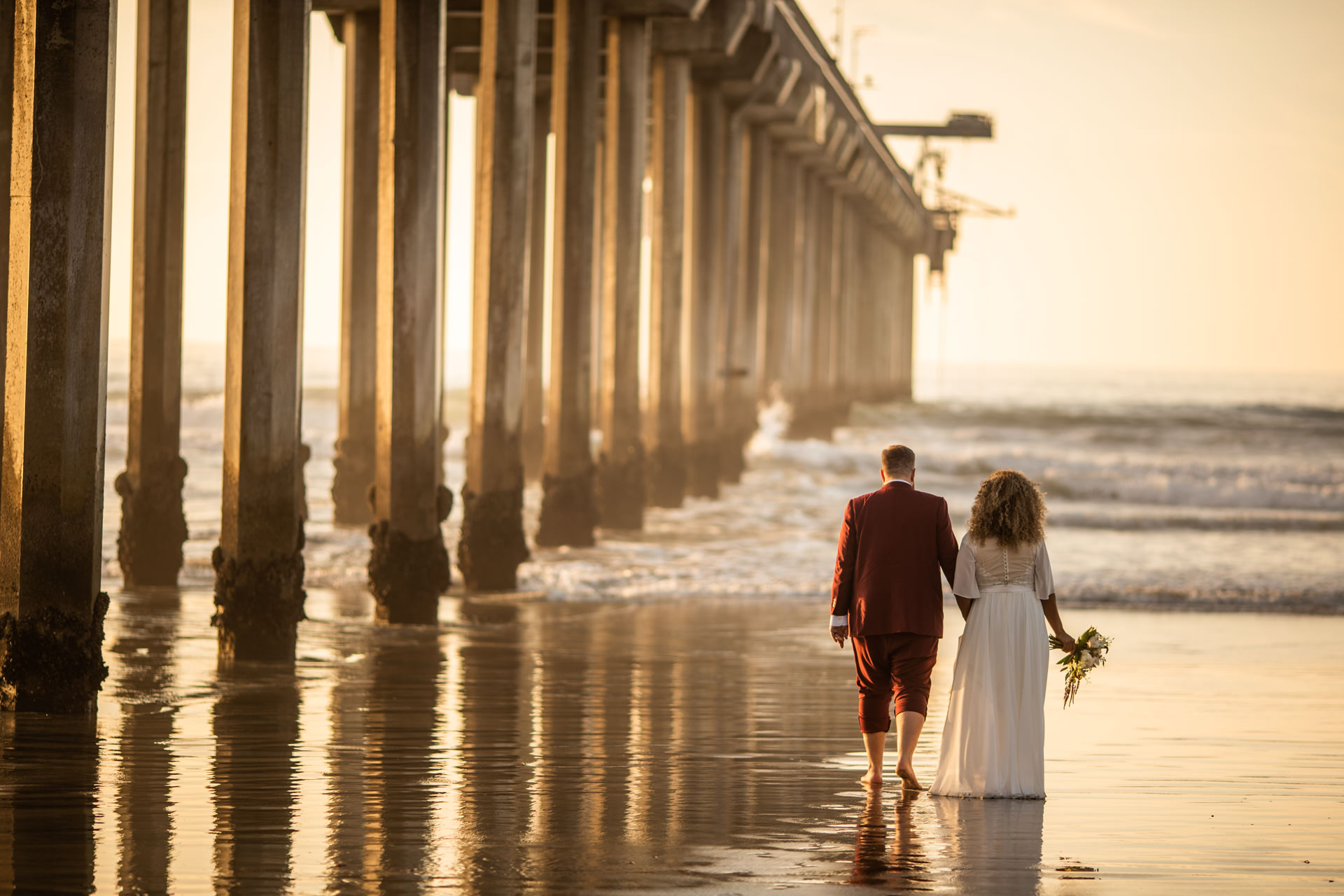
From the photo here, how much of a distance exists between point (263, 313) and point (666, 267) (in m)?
10.7

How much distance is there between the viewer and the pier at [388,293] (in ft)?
23.4

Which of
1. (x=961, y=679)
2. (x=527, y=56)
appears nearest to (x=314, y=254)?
(x=527, y=56)

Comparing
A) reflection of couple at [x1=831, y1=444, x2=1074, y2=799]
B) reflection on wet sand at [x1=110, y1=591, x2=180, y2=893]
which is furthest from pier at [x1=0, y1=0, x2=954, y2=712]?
reflection of couple at [x1=831, y1=444, x2=1074, y2=799]

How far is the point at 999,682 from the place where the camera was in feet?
20.0

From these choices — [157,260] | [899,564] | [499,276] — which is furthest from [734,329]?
[899,564]

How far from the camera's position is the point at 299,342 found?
8.98 metres

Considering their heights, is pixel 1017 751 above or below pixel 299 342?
below

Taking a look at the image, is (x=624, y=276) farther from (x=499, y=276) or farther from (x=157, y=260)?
(x=157, y=260)

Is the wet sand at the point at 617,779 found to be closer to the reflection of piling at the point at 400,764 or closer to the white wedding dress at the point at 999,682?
the reflection of piling at the point at 400,764

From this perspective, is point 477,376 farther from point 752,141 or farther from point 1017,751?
point 752,141

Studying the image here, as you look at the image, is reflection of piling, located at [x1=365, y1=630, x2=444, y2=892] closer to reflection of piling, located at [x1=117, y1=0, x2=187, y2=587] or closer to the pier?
the pier

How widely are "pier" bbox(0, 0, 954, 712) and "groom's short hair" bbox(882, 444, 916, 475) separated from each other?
320 centimetres

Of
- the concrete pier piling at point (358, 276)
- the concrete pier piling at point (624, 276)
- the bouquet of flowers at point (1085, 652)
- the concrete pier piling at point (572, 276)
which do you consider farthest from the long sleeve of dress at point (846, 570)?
the concrete pier piling at point (624, 276)

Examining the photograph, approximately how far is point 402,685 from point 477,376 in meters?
4.28
